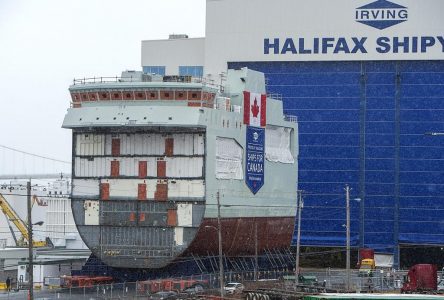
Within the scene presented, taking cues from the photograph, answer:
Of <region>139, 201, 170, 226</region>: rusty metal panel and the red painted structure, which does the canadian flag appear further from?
the red painted structure

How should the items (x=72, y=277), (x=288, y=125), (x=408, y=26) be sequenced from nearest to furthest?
1. (x=72, y=277)
2. (x=288, y=125)
3. (x=408, y=26)

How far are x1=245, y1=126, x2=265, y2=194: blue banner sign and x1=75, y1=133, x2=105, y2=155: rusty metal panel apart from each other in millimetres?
13135

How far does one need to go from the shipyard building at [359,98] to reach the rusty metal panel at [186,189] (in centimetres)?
3439

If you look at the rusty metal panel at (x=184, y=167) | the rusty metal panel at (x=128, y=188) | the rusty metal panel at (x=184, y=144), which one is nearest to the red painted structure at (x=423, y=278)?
the rusty metal panel at (x=184, y=167)

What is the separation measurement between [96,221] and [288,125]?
82.9 feet

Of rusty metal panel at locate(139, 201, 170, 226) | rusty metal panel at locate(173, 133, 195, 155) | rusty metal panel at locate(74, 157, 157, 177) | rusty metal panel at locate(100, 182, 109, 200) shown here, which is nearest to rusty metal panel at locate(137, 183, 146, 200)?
rusty metal panel at locate(139, 201, 170, 226)

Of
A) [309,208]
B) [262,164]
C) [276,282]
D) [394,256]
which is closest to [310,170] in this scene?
[309,208]

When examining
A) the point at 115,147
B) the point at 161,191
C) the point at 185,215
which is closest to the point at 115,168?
the point at 115,147

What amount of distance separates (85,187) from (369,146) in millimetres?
40564

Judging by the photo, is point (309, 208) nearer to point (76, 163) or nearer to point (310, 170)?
point (310, 170)

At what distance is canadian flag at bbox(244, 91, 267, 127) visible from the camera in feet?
359

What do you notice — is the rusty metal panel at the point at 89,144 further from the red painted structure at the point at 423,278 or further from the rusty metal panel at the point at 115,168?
the red painted structure at the point at 423,278

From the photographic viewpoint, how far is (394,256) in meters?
132

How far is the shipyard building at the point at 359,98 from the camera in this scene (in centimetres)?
13150
